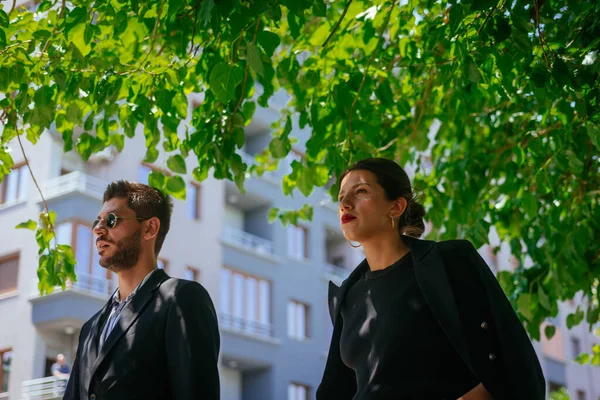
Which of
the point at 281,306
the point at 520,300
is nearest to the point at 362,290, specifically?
the point at 520,300

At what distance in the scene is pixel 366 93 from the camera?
23.6 feet

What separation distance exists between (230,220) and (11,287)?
810 centimetres

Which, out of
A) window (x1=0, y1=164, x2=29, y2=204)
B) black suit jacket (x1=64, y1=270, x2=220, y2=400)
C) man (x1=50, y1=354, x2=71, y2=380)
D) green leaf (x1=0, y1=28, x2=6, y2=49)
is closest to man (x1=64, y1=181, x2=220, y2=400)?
black suit jacket (x1=64, y1=270, x2=220, y2=400)

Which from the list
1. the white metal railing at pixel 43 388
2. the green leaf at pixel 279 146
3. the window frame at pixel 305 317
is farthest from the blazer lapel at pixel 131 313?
the window frame at pixel 305 317

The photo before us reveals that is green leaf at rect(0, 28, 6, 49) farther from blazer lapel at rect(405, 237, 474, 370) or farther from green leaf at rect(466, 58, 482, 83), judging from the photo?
blazer lapel at rect(405, 237, 474, 370)

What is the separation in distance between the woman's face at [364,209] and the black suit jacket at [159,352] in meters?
0.73

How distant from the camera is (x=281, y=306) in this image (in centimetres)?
2738

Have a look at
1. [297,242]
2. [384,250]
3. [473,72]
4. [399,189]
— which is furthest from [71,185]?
[384,250]

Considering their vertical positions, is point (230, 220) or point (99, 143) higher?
point (230, 220)

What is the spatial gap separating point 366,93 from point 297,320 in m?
21.5

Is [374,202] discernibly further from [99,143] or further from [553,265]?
[553,265]

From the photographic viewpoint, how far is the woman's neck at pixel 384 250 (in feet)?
14.2

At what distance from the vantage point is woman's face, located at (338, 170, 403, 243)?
437 centimetres

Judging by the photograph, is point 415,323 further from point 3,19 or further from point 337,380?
point 3,19
